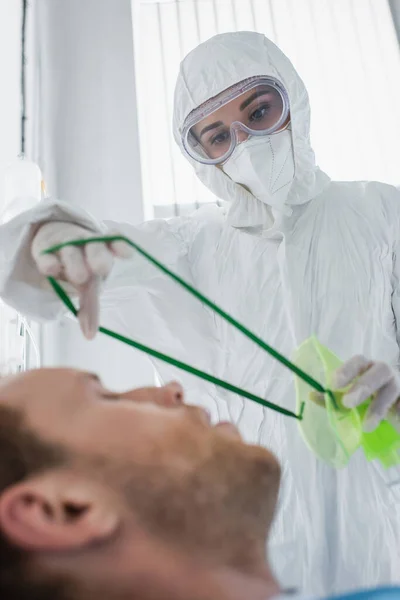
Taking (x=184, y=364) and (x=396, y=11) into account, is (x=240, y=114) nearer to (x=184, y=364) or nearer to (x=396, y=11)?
(x=184, y=364)

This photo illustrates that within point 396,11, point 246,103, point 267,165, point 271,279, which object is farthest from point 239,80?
point 396,11

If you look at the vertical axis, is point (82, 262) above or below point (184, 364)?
above

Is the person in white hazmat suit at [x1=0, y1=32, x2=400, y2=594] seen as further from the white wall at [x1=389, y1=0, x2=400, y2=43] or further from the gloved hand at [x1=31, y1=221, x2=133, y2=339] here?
the white wall at [x1=389, y1=0, x2=400, y2=43]

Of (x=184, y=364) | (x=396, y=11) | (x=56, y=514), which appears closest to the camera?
(x=56, y=514)

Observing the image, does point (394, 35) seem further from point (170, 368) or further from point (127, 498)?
point (127, 498)

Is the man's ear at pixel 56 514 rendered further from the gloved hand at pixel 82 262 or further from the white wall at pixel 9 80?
the white wall at pixel 9 80

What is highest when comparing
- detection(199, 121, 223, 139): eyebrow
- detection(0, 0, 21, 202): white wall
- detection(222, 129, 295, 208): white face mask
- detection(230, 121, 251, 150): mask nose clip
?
detection(0, 0, 21, 202): white wall

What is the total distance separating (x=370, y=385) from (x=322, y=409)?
4.0 inches

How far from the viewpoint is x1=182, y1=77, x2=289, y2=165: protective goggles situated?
1278 millimetres

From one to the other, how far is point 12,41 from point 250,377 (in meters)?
Answer: 1.19

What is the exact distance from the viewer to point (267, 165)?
4.13ft

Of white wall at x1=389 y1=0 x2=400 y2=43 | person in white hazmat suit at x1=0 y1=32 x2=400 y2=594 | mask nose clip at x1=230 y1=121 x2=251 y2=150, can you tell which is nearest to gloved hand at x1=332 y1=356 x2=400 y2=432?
person in white hazmat suit at x1=0 y1=32 x2=400 y2=594

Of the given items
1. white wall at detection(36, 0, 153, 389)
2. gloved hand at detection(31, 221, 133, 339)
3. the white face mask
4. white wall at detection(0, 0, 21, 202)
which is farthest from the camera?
white wall at detection(36, 0, 153, 389)

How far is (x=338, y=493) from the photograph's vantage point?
1011 mm
